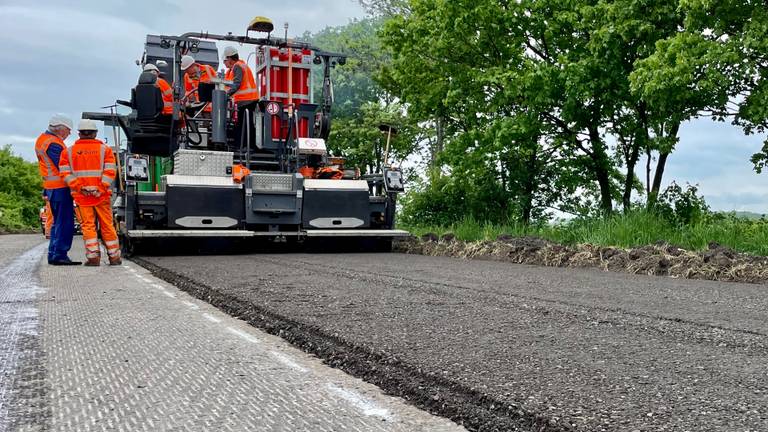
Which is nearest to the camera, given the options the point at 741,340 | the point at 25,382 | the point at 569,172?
the point at 25,382

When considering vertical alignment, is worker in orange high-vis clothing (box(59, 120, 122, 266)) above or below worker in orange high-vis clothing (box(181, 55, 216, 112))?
below

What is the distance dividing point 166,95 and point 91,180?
2767mm

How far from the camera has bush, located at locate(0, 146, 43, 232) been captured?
4131 centimetres

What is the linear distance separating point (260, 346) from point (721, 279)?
17.4 feet

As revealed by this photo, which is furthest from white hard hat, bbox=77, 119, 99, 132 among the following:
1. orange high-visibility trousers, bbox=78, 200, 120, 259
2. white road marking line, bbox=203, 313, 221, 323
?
white road marking line, bbox=203, 313, 221, 323

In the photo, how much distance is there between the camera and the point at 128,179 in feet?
35.8

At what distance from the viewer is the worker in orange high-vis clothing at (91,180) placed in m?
9.10

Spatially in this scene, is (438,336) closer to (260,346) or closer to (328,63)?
(260,346)

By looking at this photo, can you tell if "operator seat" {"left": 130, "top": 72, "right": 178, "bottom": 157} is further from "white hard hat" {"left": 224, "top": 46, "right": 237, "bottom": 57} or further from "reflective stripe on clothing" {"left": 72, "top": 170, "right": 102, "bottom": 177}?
"reflective stripe on clothing" {"left": 72, "top": 170, "right": 102, "bottom": 177}

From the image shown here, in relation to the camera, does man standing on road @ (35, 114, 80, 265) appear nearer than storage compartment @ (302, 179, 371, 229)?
Yes

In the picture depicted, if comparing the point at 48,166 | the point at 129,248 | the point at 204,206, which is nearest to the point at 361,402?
the point at 48,166

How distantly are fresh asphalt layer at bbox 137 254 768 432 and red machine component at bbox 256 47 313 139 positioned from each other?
204 inches

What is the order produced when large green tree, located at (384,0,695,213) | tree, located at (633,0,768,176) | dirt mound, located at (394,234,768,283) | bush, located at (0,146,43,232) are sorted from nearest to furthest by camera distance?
dirt mound, located at (394,234,768,283), tree, located at (633,0,768,176), large green tree, located at (384,0,695,213), bush, located at (0,146,43,232)

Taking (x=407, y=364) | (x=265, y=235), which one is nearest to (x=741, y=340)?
(x=407, y=364)
